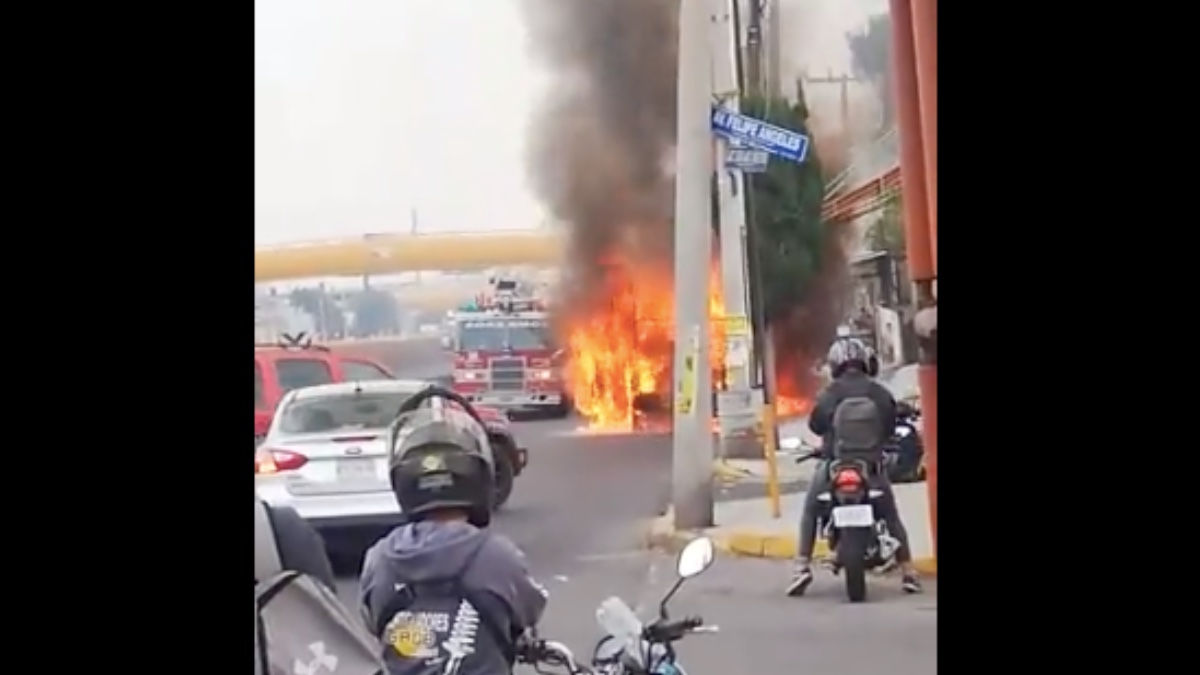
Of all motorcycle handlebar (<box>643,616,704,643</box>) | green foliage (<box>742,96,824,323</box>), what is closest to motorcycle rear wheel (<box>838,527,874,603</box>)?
motorcycle handlebar (<box>643,616,704,643</box>)

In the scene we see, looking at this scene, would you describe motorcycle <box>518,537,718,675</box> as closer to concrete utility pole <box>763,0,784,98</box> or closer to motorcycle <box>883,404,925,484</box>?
motorcycle <box>883,404,925,484</box>

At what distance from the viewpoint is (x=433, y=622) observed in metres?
3.54

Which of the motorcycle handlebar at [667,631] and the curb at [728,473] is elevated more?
the curb at [728,473]

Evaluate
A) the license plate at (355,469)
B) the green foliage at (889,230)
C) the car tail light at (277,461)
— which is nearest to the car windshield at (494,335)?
the license plate at (355,469)

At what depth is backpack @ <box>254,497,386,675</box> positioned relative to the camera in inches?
139

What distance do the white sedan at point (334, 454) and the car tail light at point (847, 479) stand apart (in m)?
0.87

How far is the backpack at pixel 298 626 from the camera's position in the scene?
354cm

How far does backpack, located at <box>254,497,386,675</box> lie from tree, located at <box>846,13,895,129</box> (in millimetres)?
1527

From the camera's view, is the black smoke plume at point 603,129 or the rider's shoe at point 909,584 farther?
the rider's shoe at point 909,584

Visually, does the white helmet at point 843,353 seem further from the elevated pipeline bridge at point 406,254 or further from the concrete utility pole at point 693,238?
the elevated pipeline bridge at point 406,254
